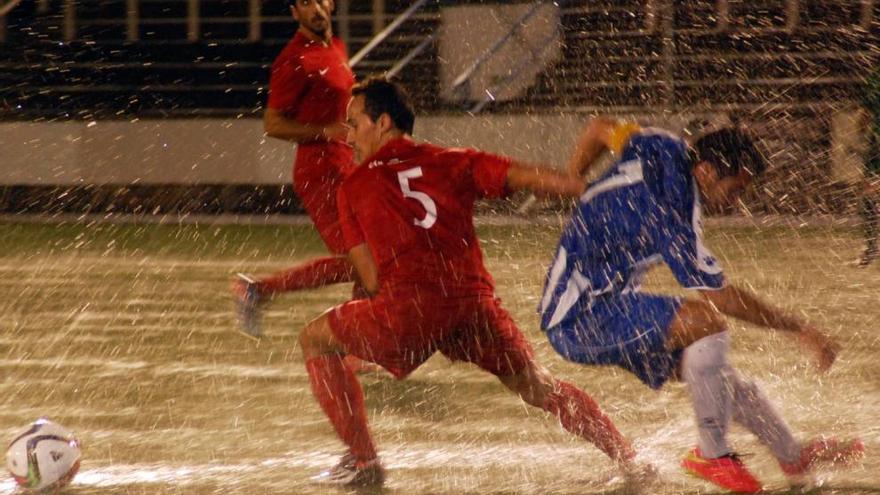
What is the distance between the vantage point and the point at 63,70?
62.4 ft

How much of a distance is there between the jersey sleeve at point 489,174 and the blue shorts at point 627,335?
0.48 meters

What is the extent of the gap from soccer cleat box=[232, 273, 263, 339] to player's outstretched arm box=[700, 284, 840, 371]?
8.30 feet

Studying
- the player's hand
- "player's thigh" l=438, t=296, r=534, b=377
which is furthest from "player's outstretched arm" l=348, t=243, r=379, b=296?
the player's hand

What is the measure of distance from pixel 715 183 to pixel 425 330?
1.05 meters

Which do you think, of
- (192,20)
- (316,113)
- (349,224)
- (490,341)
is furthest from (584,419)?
(192,20)

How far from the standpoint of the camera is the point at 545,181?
4.93 meters

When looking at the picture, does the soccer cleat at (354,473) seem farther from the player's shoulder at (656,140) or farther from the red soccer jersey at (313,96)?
the red soccer jersey at (313,96)

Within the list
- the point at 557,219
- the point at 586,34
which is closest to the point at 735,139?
the point at 557,219

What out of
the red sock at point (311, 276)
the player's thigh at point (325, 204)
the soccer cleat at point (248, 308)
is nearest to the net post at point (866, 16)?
the player's thigh at point (325, 204)

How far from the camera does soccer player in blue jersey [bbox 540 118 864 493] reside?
196 inches

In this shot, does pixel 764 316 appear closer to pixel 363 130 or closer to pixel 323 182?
pixel 363 130

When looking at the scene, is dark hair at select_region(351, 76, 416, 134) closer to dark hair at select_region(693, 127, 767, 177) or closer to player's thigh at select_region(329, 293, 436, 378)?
player's thigh at select_region(329, 293, 436, 378)

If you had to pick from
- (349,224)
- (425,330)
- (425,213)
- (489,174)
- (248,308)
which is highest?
(489,174)

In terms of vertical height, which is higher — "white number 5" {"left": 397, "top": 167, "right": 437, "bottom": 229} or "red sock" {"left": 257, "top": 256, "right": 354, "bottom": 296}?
"white number 5" {"left": 397, "top": 167, "right": 437, "bottom": 229}
